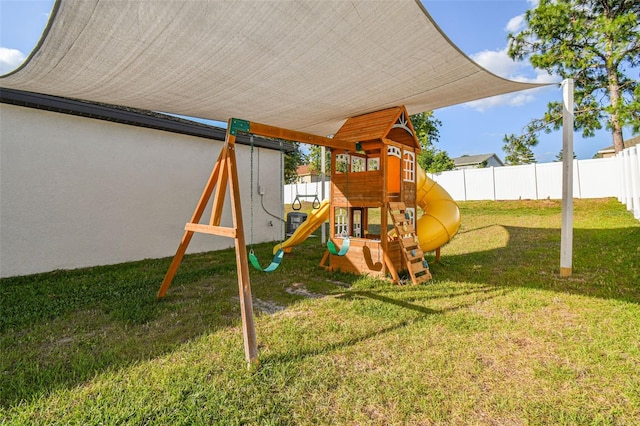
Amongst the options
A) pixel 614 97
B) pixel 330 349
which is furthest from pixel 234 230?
pixel 614 97

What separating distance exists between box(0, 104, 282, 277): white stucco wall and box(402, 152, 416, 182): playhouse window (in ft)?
16.9

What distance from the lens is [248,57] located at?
124 inches

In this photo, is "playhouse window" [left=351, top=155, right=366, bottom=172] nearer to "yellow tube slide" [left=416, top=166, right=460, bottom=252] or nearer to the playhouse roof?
the playhouse roof

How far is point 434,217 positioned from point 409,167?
124 centimetres

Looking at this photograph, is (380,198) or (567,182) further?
(380,198)

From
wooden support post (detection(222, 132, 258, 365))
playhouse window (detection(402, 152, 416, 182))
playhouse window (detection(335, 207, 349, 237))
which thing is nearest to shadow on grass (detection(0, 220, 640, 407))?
wooden support post (detection(222, 132, 258, 365))

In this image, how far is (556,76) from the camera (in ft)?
46.1

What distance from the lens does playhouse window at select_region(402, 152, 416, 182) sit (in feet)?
19.1

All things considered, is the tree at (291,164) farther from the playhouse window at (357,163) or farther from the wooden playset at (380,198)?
the wooden playset at (380,198)

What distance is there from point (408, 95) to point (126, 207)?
6.15 metres

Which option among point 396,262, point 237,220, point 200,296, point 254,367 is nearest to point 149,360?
point 254,367

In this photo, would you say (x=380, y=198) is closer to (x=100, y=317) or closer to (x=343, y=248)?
(x=343, y=248)

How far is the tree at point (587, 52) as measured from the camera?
12.0 metres

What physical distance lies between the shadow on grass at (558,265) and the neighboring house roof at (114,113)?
5.60m
